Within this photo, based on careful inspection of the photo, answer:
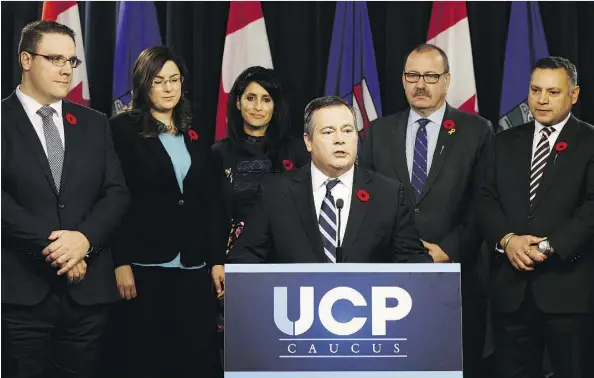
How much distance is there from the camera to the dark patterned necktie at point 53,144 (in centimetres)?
396

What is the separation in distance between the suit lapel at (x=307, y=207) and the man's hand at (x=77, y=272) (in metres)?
0.98

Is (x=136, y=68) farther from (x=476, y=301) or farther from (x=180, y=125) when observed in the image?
(x=476, y=301)

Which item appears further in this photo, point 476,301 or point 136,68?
point 476,301

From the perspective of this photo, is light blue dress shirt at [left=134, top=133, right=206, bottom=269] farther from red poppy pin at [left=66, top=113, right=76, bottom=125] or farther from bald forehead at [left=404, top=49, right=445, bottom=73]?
bald forehead at [left=404, top=49, right=445, bottom=73]

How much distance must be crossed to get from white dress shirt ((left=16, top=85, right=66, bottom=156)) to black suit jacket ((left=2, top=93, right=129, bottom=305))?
23 mm

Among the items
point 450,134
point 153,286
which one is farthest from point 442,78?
point 153,286

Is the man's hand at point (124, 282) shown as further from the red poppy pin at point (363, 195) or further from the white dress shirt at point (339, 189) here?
the red poppy pin at point (363, 195)

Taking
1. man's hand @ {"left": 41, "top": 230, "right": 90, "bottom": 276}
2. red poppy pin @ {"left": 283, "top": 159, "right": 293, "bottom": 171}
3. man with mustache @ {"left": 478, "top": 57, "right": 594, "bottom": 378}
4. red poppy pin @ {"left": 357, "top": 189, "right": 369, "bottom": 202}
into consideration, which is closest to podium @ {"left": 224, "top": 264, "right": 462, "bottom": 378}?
red poppy pin @ {"left": 357, "top": 189, "right": 369, "bottom": 202}

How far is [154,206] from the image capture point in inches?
166

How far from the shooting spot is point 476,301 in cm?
462

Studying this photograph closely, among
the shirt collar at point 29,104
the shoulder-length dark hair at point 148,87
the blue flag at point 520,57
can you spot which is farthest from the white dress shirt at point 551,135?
the shirt collar at point 29,104

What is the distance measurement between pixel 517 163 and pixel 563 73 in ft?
1.52

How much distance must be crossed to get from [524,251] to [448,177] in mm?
582

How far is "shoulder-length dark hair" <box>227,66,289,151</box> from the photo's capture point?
14.9 feet
